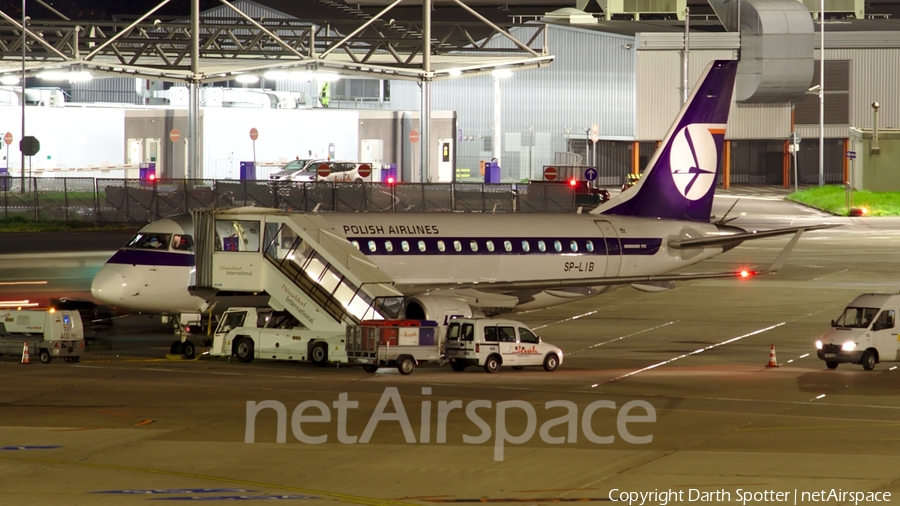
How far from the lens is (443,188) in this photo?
78.1m

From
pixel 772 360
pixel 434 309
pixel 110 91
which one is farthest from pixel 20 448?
pixel 110 91

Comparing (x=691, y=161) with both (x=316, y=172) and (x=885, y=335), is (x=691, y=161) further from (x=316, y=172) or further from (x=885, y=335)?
(x=316, y=172)

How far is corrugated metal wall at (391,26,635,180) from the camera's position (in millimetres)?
110000

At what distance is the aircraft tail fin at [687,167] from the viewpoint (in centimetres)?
4397

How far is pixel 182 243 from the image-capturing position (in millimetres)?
35531

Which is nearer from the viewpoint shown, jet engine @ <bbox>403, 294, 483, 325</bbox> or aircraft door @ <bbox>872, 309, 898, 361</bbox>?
aircraft door @ <bbox>872, 309, 898, 361</bbox>

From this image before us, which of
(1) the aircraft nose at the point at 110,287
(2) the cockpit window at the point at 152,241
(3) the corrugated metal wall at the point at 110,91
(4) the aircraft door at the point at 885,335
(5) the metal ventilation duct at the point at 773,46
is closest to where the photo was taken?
(4) the aircraft door at the point at 885,335

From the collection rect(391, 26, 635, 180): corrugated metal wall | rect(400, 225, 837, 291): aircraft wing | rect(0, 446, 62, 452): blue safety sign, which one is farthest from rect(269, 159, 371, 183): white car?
rect(0, 446, 62, 452): blue safety sign

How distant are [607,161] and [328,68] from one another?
48.2m

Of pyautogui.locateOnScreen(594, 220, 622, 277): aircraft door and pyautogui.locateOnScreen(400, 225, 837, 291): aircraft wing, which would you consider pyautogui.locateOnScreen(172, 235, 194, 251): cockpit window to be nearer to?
pyautogui.locateOnScreen(400, 225, 837, 291): aircraft wing

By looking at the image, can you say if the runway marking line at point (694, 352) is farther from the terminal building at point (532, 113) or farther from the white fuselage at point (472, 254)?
the terminal building at point (532, 113)

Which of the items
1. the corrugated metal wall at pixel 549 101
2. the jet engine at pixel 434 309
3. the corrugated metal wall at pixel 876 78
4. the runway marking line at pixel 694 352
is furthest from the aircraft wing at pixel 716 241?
the corrugated metal wall at pixel 876 78

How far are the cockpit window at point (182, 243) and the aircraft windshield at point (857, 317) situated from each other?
18.0 m

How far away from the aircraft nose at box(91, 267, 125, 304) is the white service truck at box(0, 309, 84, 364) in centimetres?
93
